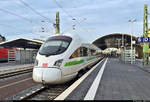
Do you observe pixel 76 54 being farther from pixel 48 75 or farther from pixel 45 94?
pixel 45 94

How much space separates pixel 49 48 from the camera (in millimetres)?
8547

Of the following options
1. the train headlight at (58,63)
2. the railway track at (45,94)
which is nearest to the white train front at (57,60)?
the train headlight at (58,63)

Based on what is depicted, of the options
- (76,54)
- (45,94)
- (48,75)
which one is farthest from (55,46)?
(45,94)

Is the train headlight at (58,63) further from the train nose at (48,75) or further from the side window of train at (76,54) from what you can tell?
the side window of train at (76,54)

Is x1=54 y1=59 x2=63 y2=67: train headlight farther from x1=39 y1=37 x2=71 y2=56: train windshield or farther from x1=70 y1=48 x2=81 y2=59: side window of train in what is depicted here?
x1=70 y1=48 x2=81 y2=59: side window of train

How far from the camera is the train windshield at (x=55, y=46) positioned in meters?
8.16

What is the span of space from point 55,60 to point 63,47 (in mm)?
1044

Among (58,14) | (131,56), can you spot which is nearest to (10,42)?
(58,14)

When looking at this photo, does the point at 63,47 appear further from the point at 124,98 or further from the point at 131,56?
the point at 131,56

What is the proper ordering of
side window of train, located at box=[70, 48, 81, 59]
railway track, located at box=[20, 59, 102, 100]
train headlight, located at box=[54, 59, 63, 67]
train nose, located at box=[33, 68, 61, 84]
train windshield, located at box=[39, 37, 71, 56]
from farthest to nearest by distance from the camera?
side window of train, located at box=[70, 48, 81, 59] → train windshield, located at box=[39, 37, 71, 56] → train headlight, located at box=[54, 59, 63, 67] → train nose, located at box=[33, 68, 61, 84] → railway track, located at box=[20, 59, 102, 100]

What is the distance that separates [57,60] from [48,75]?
34.5 inches

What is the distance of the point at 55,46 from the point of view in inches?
336

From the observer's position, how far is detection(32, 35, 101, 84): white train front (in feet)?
24.0

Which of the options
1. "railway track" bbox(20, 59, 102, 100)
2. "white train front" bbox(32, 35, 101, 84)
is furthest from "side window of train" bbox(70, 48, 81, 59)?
"railway track" bbox(20, 59, 102, 100)
